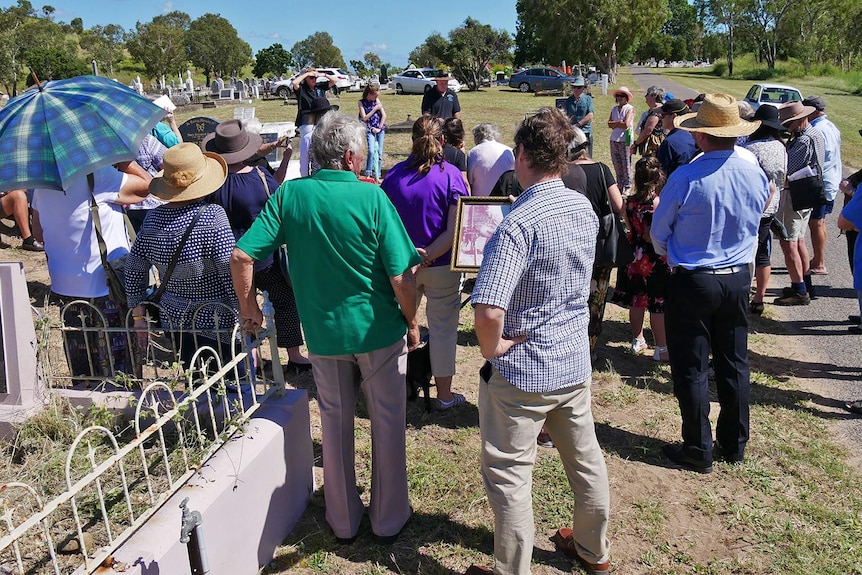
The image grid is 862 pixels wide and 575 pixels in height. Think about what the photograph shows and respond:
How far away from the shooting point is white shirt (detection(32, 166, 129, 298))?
12.5 feet

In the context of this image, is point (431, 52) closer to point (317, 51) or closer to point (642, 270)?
point (317, 51)

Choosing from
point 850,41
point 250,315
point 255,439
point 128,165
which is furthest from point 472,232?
point 850,41

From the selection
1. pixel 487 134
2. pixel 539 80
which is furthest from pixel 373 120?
pixel 539 80

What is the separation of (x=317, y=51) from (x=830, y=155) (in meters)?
65.8

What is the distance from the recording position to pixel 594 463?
2.86 meters

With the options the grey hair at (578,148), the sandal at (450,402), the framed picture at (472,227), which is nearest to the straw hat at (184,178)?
the framed picture at (472,227)

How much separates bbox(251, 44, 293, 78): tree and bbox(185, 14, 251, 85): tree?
6.11 ft

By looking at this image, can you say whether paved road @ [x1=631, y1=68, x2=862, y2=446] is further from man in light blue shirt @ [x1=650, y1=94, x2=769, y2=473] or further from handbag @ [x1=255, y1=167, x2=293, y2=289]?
handbag @ [x1=255, y1=167, x2=293, y2=289]

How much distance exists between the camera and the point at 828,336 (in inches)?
230

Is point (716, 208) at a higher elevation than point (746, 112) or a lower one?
lower

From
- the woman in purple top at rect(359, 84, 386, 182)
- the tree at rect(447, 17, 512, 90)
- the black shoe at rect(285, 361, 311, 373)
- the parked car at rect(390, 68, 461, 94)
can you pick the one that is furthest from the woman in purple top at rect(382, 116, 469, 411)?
the tree at rect(447, 17, 512, 90)

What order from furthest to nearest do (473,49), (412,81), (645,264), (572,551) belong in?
(473,49) → (412,81) → (645,264) → (572,551)

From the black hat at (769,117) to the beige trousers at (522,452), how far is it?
3747mm

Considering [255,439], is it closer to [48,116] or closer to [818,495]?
[48,116]
